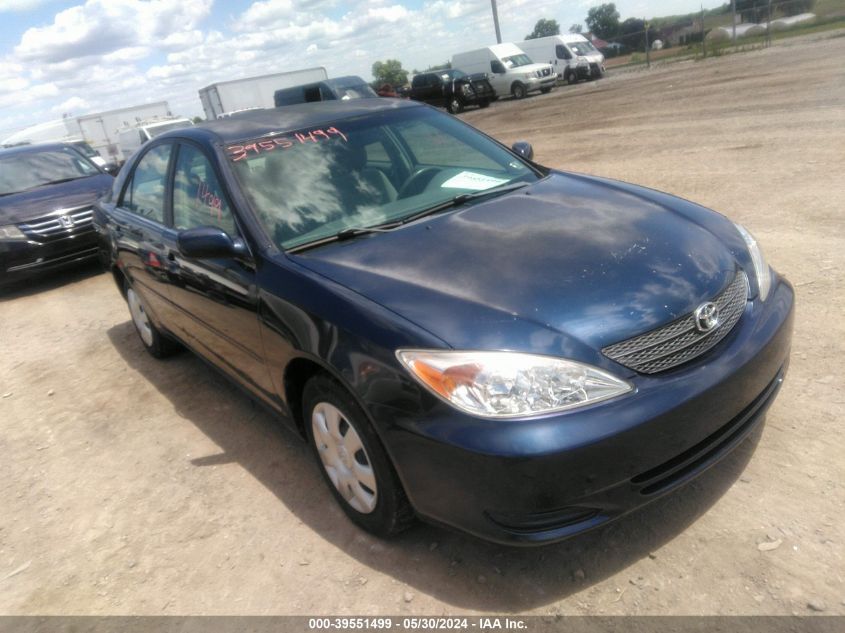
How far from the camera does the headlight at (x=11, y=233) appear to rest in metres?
7.98

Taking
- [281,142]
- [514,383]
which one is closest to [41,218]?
[281,142]

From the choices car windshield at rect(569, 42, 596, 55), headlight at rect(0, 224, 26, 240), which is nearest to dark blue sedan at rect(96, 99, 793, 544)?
headlight at rect(0, 224, 26, 240)

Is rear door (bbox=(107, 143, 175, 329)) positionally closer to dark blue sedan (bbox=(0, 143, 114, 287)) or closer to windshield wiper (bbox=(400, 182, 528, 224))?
windshield wiper (bbox=(400, 182, 528, 224))

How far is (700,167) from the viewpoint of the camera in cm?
835

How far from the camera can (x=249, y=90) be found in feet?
94.7

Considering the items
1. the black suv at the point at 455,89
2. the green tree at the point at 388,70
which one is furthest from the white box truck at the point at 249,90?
the green tree at the point at 388,70

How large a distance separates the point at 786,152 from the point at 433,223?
6937 mm

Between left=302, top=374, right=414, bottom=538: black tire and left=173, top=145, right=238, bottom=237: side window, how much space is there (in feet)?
3.19

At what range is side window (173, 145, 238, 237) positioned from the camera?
11.0 ft

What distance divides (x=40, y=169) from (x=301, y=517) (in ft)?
27.1

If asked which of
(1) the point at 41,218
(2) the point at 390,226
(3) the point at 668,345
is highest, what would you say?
(2) the point at 390,226

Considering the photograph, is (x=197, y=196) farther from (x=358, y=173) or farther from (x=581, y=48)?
(x=581, y=48)

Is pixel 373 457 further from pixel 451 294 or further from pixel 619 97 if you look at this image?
pixel 619 97

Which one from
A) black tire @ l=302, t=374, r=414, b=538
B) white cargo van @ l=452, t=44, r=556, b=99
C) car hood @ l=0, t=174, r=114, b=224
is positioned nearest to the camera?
black tire @ l=302, t=374, r=414, b=538
